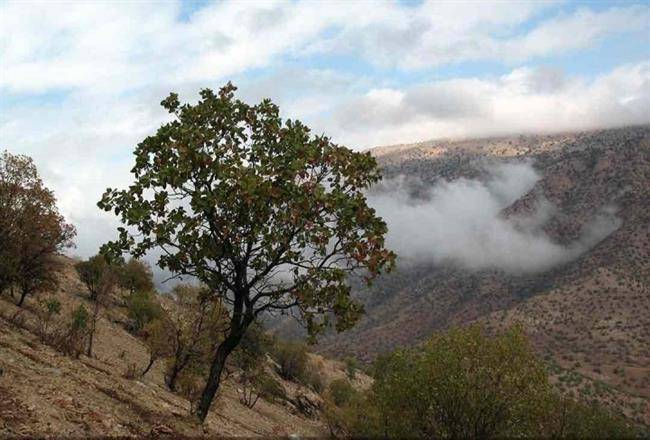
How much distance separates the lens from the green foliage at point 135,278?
64312mm

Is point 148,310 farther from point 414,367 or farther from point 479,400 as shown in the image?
point 479,400

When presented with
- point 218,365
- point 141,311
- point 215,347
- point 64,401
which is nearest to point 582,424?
point 215,347

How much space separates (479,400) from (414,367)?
173 inches

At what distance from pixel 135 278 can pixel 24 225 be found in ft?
119

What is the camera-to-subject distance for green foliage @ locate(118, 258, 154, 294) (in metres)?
64.3

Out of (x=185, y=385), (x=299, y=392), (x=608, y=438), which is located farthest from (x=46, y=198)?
(x=608, y=438)

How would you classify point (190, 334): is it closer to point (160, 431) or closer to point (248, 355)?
point (160, 431)

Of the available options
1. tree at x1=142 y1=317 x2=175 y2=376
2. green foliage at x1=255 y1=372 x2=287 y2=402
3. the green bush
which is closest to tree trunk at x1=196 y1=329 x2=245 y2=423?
tree at x1=142 y1=317 x2=175 y2=376

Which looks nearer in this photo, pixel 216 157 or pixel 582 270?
pixel 216 157

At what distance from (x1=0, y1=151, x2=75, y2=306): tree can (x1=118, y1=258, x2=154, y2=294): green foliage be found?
30794 mm

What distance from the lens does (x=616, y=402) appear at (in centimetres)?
8244

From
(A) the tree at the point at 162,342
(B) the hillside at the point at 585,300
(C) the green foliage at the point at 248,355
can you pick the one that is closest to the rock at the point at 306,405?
(C) the green foliage at the point at 248,355

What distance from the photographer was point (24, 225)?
29594 mm

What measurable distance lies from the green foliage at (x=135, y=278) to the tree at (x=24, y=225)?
3079 cm
